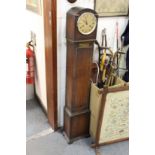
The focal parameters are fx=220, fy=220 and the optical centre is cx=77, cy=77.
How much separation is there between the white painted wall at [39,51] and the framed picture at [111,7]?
61cm

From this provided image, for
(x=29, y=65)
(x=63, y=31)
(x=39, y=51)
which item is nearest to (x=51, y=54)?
(x=63, y=31)

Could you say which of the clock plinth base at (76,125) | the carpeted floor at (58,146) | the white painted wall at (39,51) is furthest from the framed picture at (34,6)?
the carpeted floor at (58,146)

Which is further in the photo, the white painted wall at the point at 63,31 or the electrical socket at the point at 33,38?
the electrical socket at the point at 33,38

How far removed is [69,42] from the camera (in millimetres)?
1957

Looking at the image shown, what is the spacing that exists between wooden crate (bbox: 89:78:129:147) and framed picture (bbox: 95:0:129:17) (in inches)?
26.4

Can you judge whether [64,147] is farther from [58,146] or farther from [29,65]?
[29,65]

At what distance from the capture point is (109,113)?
2039mm

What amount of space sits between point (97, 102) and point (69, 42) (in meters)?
0.60

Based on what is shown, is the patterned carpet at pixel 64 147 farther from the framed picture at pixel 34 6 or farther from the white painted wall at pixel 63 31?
the framed picture at pixel 34 6

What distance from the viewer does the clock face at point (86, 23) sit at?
1.81 m

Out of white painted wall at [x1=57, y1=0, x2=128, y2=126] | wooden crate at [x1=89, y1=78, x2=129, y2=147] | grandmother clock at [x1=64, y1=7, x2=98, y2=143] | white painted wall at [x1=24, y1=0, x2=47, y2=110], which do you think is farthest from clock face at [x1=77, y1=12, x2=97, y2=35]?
white painted wall at [x1=24, y1=0, x2=47, y2=110]

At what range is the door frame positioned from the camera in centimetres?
194
